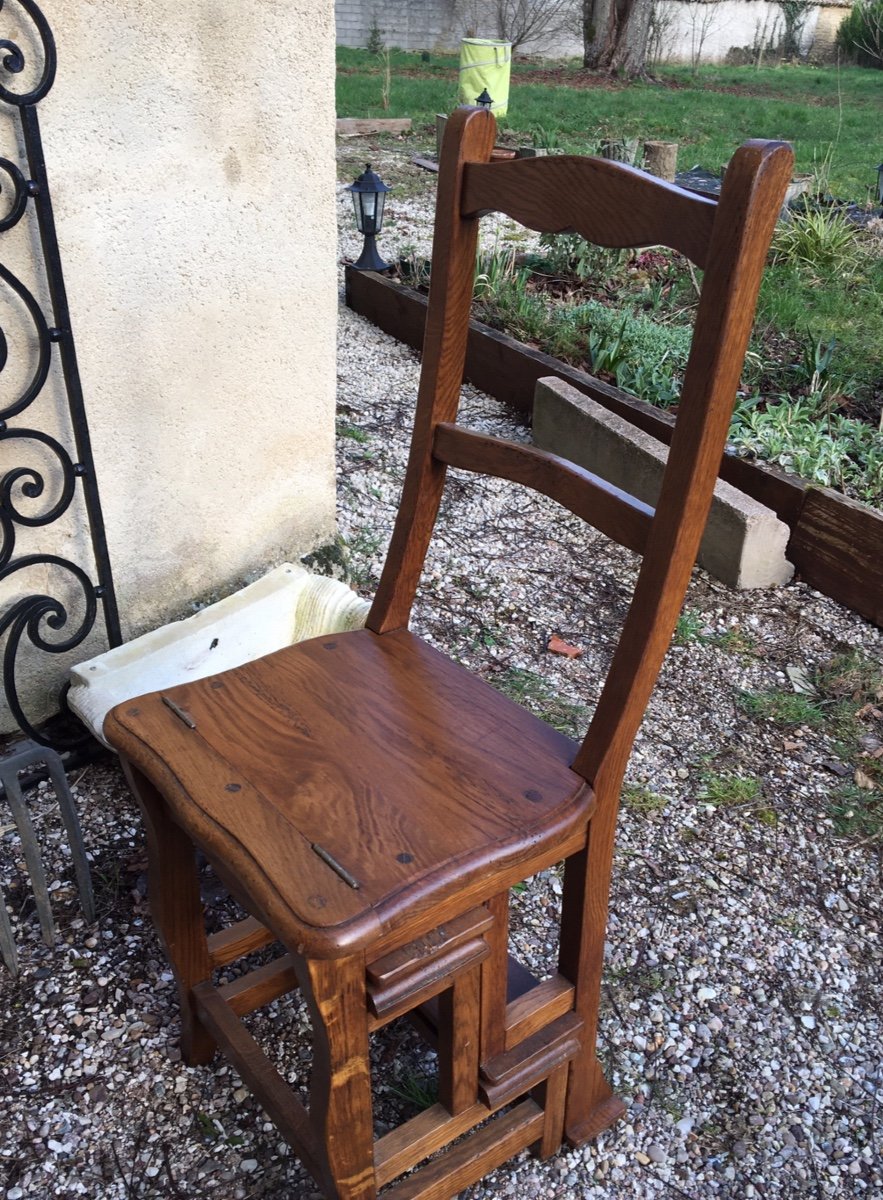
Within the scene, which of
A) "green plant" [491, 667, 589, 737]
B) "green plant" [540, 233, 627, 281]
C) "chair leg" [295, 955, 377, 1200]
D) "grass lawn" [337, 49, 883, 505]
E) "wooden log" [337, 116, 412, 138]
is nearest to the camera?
"chair leg" [295, 955, 377, 1200]

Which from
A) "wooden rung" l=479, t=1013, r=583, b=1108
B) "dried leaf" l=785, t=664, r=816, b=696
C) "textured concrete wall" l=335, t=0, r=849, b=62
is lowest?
"dried leaf" l=785, t=664, r=816, b=696

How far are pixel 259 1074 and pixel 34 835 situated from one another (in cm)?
60

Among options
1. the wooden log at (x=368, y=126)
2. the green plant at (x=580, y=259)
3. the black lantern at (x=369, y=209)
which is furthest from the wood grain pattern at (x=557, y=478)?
the wooden log at (x=368, y=126)

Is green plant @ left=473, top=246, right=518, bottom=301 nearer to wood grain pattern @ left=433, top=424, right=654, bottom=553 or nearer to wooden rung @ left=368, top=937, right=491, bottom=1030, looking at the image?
wood grain pattern @ left=433, top=424, right=654, bottom=553

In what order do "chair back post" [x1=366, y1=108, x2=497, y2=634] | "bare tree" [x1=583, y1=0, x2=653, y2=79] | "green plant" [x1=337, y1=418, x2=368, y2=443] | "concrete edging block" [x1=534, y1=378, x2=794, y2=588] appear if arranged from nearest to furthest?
"chair back post" [x1=366, y1=108, x2=497, y2=634]
"concrete edging block" [x1=534, y1=378, x2=794, y2=588]
"green plant" [x1=337, y1=418, x2=368, y2=443]
"bare tree" [x1=583, y1=0, x2=653, y2=79]

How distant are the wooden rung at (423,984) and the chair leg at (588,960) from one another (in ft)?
0.66

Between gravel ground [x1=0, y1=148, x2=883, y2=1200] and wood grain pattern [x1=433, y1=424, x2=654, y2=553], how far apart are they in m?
0.99

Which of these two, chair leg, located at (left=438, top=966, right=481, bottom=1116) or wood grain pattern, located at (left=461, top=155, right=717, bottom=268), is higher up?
wood grain pattern, located at (left=461, top=155, right=717, bottom=268)

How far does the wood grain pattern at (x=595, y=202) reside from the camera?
1056 millimetres

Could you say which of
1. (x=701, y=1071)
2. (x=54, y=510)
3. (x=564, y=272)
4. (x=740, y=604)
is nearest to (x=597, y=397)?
(x=740, y=604)

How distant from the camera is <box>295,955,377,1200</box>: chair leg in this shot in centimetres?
107

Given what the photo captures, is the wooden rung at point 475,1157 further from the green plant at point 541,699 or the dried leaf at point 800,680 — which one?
the dried leaf at point 800,680

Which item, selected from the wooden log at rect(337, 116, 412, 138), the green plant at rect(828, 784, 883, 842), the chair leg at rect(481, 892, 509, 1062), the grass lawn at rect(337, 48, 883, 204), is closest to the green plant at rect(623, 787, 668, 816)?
the green plant at rect(828, 784, 883, 842)

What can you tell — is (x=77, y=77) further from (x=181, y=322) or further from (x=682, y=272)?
(x=682, y=272)
